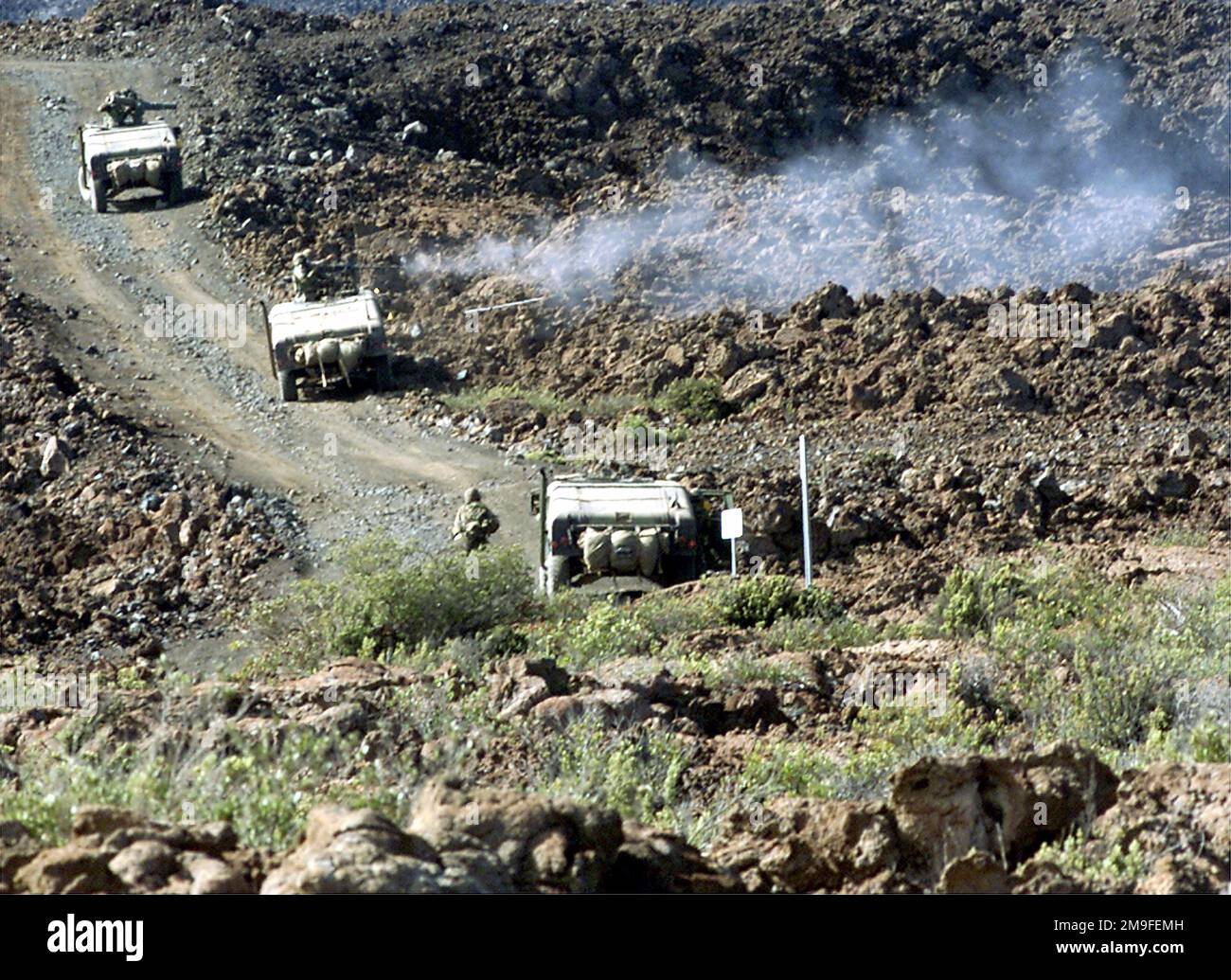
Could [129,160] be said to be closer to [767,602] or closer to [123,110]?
[123,110]

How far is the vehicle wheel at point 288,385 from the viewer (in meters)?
23.2

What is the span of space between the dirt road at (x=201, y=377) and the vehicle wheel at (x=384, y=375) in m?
0.26

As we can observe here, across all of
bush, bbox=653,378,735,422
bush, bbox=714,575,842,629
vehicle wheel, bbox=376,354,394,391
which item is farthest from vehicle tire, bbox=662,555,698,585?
vehicle wheel, bbox=376,354,394,391

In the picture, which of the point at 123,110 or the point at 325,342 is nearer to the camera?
the point at 325,342

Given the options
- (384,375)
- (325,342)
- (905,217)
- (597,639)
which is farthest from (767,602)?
(905,217)

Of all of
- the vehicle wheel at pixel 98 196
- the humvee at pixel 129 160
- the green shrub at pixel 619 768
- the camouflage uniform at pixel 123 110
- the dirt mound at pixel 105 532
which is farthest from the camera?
the camouflage uniform at pixel 123 110

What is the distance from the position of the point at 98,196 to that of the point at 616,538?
16.5 m

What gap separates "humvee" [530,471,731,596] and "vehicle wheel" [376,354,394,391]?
23.3 ft

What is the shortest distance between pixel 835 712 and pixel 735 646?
224cm

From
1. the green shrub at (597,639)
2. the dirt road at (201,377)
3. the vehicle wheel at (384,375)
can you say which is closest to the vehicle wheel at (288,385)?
the dirt road at (201,377)

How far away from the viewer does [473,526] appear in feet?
60.4

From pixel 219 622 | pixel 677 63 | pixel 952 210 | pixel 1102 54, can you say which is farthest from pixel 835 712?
pixel 1102 54

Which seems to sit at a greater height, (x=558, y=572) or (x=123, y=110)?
(x=123, y=110)

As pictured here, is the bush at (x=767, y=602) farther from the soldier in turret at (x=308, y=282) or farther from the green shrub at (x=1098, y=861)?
the soldier in turret at (x=308, y=282)
